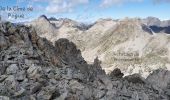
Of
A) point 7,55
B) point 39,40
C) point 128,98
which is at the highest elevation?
point 39,40

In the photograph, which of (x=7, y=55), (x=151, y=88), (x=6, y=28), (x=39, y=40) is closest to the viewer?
(x=7, y=55)

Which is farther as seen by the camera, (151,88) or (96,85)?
(151,88)

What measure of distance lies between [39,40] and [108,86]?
12909 mm

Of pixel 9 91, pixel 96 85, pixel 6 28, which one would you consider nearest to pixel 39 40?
pixel 6 28

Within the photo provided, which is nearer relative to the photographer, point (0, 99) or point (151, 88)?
point (0, 99)

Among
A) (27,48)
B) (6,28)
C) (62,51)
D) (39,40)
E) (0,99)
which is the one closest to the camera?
(0,99)

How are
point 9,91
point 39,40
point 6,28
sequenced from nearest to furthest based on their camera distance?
point 9,91
point 6,28
point 39,40

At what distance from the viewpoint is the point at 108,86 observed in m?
55.8

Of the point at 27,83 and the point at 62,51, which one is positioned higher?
the point at 62,51

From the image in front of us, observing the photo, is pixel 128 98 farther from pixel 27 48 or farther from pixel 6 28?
pixel 6 28

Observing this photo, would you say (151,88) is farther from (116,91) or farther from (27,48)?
(27,48)

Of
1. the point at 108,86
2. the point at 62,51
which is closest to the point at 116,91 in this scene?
the point at 108,86

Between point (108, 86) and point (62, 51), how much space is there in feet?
84.7

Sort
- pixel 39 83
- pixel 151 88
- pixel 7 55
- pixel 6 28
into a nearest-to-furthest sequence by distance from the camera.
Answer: pixel 39 83
pixel 7 55
pixel 6 28
pixel 151 88
